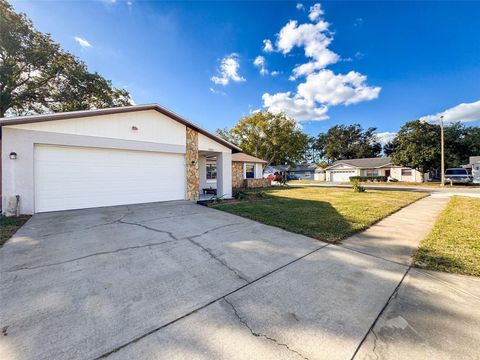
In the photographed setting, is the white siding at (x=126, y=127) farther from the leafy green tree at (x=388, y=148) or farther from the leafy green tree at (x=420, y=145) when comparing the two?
the leafy green tree at (x=388, y=148)

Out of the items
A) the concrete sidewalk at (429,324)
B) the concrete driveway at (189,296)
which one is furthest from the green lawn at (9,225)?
the concrete sidewalk at (429,324)

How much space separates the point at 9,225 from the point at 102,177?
128 inches

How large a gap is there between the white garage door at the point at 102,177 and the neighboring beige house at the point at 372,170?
3349 centimetres

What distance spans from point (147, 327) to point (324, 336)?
5.78 ft

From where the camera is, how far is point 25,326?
6.57 ft

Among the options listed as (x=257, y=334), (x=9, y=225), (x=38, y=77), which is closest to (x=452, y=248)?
(x=257, y=334)

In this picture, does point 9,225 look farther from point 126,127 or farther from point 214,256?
point 214,256

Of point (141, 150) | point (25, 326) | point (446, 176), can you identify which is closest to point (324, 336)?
point (25, 326)

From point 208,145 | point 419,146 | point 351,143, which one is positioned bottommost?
point 208,145

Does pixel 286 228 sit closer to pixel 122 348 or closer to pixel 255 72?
pixel 122 348

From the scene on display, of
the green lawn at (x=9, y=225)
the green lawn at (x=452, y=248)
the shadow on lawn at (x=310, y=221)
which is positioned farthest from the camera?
the shadow on lawn at (x=310, y=221)

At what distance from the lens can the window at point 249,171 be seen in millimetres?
18708

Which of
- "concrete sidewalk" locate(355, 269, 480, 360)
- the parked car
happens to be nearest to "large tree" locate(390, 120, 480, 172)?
the parked car

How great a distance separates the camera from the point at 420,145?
2386 cm
